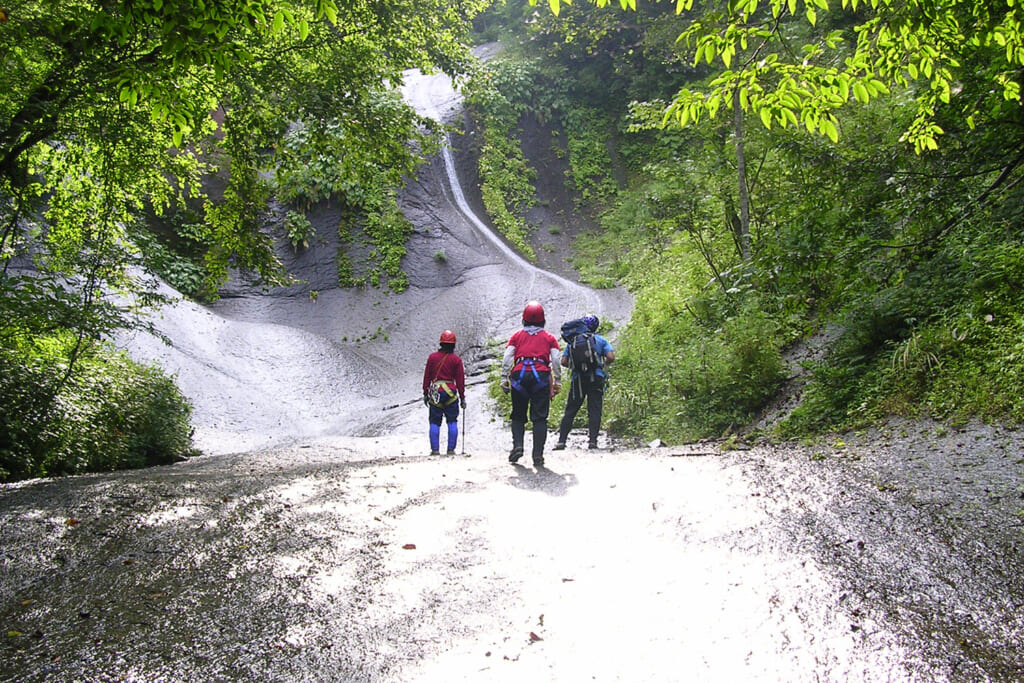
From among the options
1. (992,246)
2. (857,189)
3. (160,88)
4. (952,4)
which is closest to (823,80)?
(952,4)

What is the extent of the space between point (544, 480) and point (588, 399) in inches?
115

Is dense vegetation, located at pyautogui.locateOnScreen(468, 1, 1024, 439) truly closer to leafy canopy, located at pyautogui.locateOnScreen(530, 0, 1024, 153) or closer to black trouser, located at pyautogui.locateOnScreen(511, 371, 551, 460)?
leafy canopy, located at pyautogui.locateOnScreen(530, 0, 1024, 153)

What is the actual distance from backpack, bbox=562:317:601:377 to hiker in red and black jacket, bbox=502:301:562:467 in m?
1.04

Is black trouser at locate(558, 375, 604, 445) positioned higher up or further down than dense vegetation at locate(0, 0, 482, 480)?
further down

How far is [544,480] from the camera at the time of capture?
6.93m

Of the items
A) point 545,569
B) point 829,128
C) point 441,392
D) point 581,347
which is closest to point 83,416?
point 441,392

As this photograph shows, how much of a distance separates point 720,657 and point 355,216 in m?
24.4

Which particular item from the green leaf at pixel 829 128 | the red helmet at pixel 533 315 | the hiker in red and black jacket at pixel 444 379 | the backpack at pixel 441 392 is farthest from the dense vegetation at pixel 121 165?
the green leaf at pixel 829 128

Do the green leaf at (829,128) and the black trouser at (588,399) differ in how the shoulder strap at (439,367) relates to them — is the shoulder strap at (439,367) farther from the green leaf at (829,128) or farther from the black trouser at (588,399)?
the green leaf at (829,128)

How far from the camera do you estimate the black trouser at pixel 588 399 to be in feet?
30.6

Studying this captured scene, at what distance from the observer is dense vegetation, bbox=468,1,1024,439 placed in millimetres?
4184

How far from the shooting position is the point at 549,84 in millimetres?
33594

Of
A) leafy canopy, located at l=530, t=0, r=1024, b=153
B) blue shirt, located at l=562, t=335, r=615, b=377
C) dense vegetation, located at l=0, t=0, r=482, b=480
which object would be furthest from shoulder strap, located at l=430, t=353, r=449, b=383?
leafy canopy, located at l=530, t=0, r=1024, b=153

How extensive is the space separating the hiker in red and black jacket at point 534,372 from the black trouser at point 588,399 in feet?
4.47
